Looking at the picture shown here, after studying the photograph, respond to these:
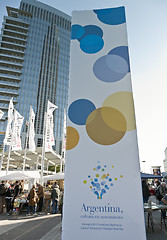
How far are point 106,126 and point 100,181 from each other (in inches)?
43.7

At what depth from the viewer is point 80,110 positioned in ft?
13.0

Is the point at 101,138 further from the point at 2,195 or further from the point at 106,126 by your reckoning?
the point at 2,195

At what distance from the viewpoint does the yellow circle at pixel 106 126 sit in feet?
12.2

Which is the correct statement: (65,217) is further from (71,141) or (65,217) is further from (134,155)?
(134,155)

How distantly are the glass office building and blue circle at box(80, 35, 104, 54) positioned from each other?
6287cm

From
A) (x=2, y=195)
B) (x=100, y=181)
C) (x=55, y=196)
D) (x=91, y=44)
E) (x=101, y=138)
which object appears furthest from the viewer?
(x=2, y=195)

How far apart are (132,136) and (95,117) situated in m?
0.86

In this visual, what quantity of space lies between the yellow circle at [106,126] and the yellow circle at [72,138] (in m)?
0.27

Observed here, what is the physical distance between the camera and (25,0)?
267 feet

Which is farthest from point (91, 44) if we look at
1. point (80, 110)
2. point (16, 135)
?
point (16, 135)

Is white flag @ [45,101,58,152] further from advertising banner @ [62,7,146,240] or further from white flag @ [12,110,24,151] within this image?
advertising banner @ [62,7,146,240]

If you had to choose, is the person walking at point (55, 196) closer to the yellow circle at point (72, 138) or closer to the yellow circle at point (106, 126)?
the yellow circle at point (72, 138)

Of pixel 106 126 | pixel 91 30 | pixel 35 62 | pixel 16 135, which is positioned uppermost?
pixel 35 62

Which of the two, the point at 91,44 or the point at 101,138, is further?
the point at 91,44
